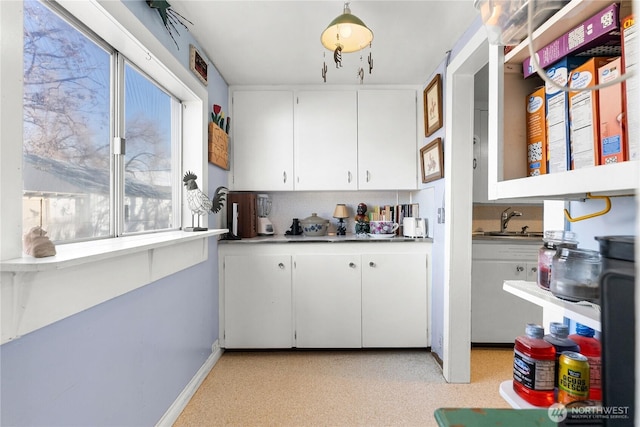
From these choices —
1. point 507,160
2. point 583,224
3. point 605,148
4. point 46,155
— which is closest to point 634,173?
point 605,148

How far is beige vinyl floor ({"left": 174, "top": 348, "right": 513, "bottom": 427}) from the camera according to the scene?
1.75 metres

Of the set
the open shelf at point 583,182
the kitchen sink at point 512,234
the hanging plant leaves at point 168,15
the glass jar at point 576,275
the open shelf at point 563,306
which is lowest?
the open shelf at point 563,306

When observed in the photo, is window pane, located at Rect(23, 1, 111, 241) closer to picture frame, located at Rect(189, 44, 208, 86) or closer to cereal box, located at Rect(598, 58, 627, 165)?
picture frame, located at Rect(189, 44, 208, 86)

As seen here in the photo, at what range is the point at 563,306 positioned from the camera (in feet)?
2.47

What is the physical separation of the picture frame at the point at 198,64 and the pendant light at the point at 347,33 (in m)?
0.89

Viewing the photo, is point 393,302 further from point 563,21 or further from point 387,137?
point 563,21

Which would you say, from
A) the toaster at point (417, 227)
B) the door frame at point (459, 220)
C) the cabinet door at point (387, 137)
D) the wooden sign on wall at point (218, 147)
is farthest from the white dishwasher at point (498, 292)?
the wooden sign on wall at point (218, 147)

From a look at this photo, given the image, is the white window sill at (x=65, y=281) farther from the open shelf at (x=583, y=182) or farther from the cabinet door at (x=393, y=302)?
the cabinet door at (x=393, y=302)

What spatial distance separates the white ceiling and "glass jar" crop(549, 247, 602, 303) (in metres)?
1.51

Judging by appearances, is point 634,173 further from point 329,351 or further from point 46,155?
point 329,351

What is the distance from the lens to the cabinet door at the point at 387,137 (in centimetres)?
272

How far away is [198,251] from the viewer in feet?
6.60

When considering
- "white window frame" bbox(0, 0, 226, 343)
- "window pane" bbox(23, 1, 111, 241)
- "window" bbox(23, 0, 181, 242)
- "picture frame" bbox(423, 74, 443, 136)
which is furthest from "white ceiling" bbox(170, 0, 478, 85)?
"window pane" bbox(23, 1, 111, 241)

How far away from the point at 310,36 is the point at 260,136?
39.2 inches
